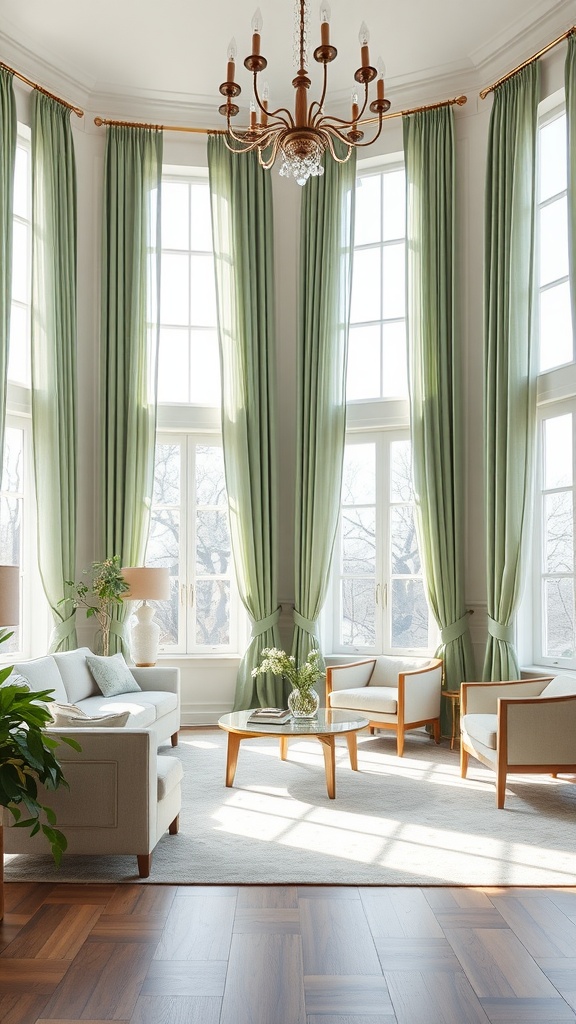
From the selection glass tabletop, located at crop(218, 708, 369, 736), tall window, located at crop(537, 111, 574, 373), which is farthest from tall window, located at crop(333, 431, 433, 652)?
glass tabletop, located at crop(218, 708, 369, 736)

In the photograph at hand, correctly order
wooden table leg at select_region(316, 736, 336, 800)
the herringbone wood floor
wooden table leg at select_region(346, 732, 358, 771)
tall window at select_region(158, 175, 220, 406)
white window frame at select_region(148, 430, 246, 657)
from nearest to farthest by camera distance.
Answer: the herringbone wood floor, wooden table leg at select_region(316, 736, 336, 800), wooden table leg at select_region(346, 732, 358, 771), white window frame at select_region(148, 430, 246, 657), tall window at select_region(158, 175, 220, 406)

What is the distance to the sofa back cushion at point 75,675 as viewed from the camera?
6.07 meters

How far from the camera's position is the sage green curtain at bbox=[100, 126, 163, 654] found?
7605 millimetres

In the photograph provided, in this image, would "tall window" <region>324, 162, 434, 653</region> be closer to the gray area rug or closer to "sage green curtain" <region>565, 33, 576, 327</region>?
the gray area rug

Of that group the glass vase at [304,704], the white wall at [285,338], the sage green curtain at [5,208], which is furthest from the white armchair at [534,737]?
the sage green curtain at [5,208]

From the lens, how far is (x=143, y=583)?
6875mm

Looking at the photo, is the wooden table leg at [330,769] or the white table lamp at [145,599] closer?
the wooden table leg at [330,769]

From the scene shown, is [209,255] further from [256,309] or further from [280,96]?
[280,96]

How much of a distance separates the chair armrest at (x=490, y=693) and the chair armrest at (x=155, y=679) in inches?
93.6

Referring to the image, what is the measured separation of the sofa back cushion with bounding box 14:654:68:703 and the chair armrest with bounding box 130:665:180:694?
3.25ft

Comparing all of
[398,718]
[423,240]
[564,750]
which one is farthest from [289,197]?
[564,750]

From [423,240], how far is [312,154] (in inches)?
124

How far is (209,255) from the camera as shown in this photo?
8.38 meters

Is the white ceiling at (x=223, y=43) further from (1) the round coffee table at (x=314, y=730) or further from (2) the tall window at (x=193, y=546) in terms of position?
(1) the round coffee table at (x=314, y=730)
